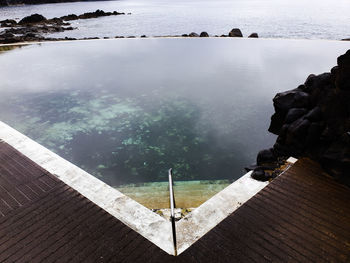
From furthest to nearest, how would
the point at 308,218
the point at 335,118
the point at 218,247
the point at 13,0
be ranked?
the point at 13,0, the point at 335,118, the point at 308,218, the point at 218,247

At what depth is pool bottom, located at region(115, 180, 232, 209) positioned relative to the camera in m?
5.38

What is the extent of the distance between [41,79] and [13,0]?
438 feet

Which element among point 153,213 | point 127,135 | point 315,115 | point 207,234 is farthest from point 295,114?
point 127,135

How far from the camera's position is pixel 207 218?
423cm

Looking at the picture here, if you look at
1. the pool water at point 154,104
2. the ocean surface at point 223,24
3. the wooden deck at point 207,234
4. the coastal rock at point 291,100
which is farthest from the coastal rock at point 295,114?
the ocean surface at point 223,24

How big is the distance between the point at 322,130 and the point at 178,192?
3955 millimetres

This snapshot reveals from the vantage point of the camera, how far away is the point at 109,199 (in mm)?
4652

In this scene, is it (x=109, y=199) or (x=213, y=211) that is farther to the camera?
(x=109, y=199)

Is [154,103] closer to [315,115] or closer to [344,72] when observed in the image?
[315,115]

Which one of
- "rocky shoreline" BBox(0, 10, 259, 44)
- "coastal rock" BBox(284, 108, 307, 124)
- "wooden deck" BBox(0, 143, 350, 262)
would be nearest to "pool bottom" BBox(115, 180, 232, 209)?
"wooden deck" BBox(0, 143, 350, 262)

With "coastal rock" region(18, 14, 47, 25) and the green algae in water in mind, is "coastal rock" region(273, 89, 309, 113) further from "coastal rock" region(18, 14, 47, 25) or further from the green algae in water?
"coastal rock" region(18, 14, 47, 25)

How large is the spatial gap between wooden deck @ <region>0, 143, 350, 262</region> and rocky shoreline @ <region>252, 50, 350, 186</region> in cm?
44

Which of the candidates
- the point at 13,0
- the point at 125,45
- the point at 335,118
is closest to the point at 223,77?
the point at 335,118

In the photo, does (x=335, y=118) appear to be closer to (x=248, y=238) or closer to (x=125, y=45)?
(x=248, y=238)
